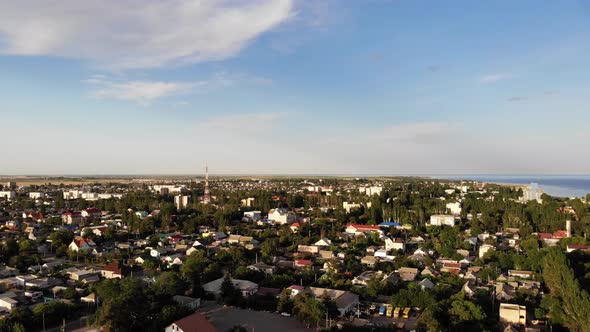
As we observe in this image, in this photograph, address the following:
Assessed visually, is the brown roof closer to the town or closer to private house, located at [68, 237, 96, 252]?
the town

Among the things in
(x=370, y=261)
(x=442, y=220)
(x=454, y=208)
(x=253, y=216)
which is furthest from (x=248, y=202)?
(x=370, y=261)

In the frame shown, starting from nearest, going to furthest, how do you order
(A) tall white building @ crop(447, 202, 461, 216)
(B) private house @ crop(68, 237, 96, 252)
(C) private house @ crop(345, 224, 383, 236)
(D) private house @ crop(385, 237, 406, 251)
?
(B) private house @ crop(68, 237, 96, 252) → (D) private house @ crop(385, 237, 406, 251) → (C) private house @ crop(345, 224, 383, 236) → (A) tall white building @ crop(447, 202, 461, 216)

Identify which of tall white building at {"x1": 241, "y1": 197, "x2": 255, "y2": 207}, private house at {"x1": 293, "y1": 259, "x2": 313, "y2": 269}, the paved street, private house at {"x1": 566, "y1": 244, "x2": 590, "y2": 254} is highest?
tall white building at {"x1": 241, "y1": 197, "x2": 255, "y2": 207}

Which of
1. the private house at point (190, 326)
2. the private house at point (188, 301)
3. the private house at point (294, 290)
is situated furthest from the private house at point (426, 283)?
the private house at point (190, 326)

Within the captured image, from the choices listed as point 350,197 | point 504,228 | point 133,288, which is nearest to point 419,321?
point 133,288

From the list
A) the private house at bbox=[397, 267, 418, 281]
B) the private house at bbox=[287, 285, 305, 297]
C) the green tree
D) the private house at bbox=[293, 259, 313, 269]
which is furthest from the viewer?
the private house at bbox=[293, 259, 313, 269]

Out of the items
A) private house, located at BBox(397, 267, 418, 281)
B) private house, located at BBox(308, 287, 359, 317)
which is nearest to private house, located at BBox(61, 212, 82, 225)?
private house, located at BBox(308, 287, 359, 317)

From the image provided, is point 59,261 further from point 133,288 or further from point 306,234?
point 306,234
